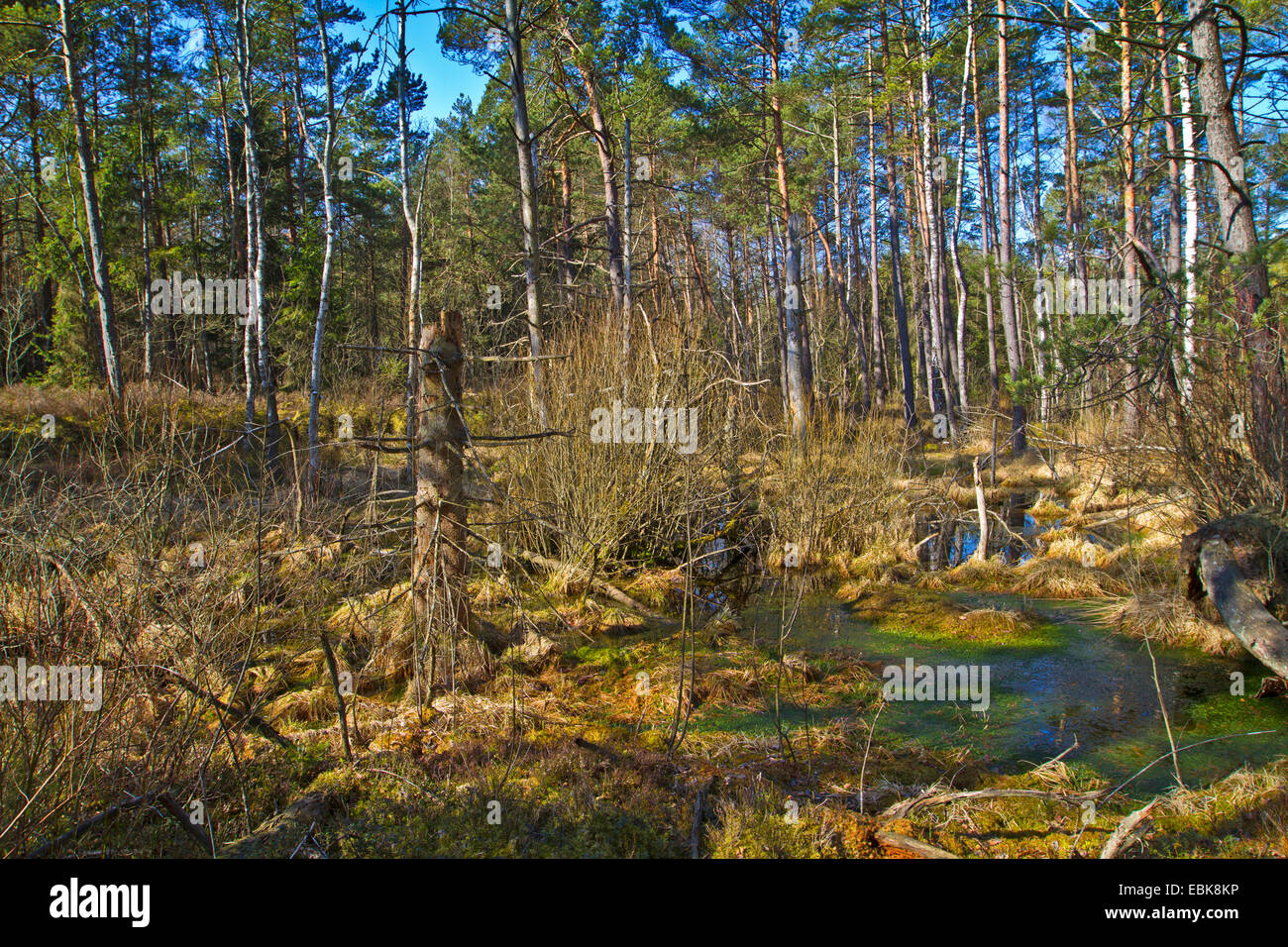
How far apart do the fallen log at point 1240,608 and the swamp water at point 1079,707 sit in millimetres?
340

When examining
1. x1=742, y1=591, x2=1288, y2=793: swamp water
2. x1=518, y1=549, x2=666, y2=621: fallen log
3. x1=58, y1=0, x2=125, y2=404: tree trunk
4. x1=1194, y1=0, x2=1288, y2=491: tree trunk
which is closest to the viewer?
x1=742, y1=591, x2=1288, y2=793: swamp water

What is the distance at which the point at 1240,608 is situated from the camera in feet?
18.0

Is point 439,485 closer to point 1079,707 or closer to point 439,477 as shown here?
point 439,477

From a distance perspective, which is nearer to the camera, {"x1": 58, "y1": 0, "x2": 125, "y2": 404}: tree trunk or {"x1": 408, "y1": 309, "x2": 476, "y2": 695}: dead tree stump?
{"x1": 408, "y1": 309, "x2": 476, "y2": 695}: dead tree stump

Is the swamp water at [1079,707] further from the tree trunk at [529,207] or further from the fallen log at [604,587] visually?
the tree trunk at [529,207]

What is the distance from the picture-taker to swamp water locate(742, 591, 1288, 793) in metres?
4.42

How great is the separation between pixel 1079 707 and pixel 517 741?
13.3 feet

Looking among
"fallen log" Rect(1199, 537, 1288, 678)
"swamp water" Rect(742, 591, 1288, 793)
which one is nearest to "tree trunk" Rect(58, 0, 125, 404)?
"swamp water" Rect(742, 591, 1288, 793)

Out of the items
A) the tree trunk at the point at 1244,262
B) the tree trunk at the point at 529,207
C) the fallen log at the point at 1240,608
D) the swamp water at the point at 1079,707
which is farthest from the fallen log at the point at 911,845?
the tree trunk at the point at 529,207

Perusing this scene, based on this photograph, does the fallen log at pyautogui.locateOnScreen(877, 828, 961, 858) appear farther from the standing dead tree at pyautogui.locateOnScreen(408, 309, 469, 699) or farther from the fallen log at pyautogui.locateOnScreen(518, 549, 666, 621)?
the fallen log at pyautogui.locateOnScreen(518, 549, 666, 621)

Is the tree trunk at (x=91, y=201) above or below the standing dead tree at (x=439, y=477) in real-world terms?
above

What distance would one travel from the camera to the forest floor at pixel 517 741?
10.5 feet

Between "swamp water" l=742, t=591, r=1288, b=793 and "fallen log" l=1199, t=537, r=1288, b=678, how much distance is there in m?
0.34
